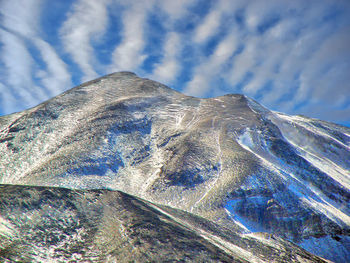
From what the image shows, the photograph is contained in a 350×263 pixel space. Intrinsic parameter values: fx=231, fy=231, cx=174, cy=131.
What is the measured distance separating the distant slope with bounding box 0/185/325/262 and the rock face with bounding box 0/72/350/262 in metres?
3.16

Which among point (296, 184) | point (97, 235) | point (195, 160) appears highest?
point (195, 160)

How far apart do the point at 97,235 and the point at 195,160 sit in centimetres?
2620

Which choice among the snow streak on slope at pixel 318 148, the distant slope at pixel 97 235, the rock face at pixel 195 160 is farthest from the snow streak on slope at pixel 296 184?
the distant slope at pixel 97 235

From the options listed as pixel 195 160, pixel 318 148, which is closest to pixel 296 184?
pixel 195 160

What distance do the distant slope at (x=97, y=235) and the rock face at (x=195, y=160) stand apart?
3.16m

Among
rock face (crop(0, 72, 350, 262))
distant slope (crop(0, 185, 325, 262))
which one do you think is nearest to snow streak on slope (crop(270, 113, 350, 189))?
rock face (crop(0, 72, 350, 262))

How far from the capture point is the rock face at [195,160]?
28.6 meters

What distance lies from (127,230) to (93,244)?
1912 mm

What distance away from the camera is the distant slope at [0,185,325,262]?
10.8 m

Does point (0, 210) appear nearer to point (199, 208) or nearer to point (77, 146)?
point (199, 208)

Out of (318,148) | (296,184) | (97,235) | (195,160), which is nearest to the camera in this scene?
(97,235)

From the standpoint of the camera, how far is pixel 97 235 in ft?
41.4

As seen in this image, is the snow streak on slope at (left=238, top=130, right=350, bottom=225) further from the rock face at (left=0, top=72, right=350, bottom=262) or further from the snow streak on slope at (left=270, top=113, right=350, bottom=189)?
the snow streak on slope at (left=270, top=113, right=350, bottom=189)

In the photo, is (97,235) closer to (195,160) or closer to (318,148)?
(195,160)
